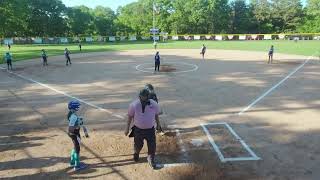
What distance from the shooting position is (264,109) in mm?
16734

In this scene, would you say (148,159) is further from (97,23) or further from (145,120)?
(97,23)

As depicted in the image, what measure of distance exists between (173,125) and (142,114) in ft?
15.8

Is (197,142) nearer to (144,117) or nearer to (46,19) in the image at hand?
(144,117)

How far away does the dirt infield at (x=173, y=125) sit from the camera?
9.96 meters

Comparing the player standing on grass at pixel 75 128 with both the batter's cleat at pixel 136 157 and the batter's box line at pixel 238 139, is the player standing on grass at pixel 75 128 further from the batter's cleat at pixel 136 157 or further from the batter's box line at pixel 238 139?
the batter's box line at pixel 238 139

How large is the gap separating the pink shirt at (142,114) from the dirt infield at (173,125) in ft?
4.35

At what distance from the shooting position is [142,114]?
9570 millimetres

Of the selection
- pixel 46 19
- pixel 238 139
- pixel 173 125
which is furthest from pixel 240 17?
pixel 238 139

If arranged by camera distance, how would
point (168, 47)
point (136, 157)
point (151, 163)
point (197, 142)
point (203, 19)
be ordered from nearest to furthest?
point (151, 163) < point (136, 157) < point (197, 142) < point (168, 47) < point (203, 19)

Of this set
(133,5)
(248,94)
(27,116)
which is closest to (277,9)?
(133,5)

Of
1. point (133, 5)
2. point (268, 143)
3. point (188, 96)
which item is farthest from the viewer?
point (133, 5)

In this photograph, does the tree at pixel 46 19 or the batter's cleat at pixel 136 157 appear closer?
the batter's cleat at pixel 136 157

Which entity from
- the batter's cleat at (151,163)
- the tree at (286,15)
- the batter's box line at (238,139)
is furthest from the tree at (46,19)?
the batter's cleat at (151,163)

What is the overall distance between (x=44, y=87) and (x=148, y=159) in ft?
50.6
